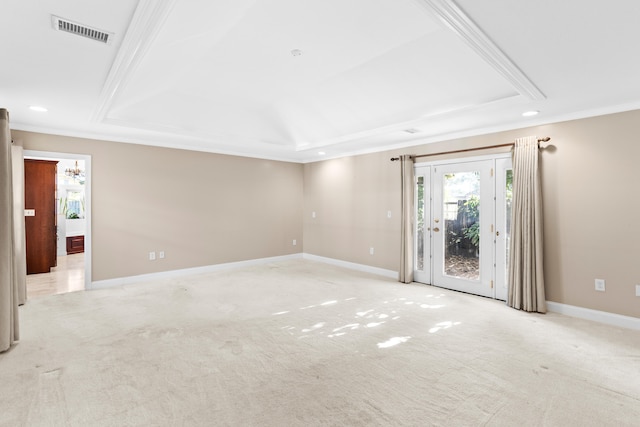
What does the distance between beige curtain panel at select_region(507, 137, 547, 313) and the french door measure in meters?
0.26

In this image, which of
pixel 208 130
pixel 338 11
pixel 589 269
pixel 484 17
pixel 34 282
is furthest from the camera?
pixel 34 282

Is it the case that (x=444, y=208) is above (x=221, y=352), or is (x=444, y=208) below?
above

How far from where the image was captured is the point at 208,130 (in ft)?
16.4

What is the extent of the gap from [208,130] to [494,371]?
4.81 m

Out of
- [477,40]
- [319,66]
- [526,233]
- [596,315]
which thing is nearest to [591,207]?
[526,233]

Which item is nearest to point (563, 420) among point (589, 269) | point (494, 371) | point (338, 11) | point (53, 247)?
point (494, 371)

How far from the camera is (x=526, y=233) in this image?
12.9 feet

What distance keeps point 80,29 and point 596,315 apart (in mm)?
5579

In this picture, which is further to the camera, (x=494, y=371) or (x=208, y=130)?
(x=208, y=130)

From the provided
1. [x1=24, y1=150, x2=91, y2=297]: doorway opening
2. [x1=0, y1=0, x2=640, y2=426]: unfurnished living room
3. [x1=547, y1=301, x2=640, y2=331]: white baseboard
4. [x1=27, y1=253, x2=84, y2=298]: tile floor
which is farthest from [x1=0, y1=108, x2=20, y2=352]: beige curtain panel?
[x1=547, y1=301, x2=640, y2=331]: white baseboard

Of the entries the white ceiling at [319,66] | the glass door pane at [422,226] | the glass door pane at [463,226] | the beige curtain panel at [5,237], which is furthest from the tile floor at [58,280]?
the glass door pane at [463,226]

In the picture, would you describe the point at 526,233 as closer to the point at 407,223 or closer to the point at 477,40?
the point at 407,223

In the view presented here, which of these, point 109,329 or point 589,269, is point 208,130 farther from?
point 589,269

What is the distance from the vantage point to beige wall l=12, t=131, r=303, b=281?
493 centimetres
